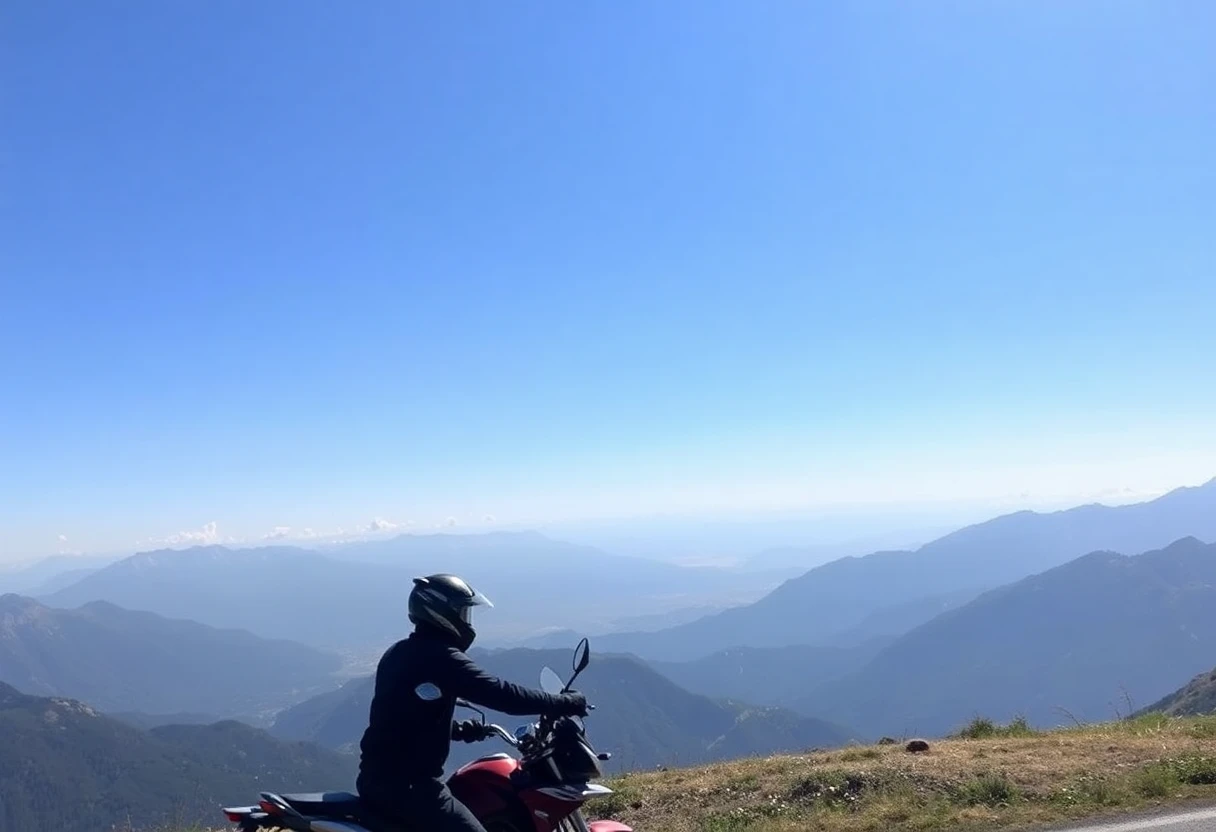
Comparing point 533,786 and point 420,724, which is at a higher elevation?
point 420,724

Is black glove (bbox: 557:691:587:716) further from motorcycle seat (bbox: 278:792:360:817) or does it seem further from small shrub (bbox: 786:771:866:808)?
small shrub (bbox: 786:771:866:808)

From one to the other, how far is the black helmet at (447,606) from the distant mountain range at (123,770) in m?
166

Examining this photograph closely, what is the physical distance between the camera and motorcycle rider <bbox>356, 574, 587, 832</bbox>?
472cm

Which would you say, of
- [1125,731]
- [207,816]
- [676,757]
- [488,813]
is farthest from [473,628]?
[1125,731]

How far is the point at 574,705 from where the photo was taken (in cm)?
502

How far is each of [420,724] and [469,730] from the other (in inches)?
37.8

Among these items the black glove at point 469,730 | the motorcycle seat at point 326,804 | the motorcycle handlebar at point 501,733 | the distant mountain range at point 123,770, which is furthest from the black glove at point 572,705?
the distant mountain range at point 123,770

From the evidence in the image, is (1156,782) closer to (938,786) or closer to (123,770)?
(938,786)

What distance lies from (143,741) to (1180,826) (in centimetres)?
23648

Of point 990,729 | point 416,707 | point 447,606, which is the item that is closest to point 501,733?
point 416,707

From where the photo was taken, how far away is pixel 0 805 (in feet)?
531

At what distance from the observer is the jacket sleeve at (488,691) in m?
4.73

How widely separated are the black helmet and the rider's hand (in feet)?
2.43

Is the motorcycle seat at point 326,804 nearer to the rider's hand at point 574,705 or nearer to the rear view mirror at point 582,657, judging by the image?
the rider's hand at point 574,705
